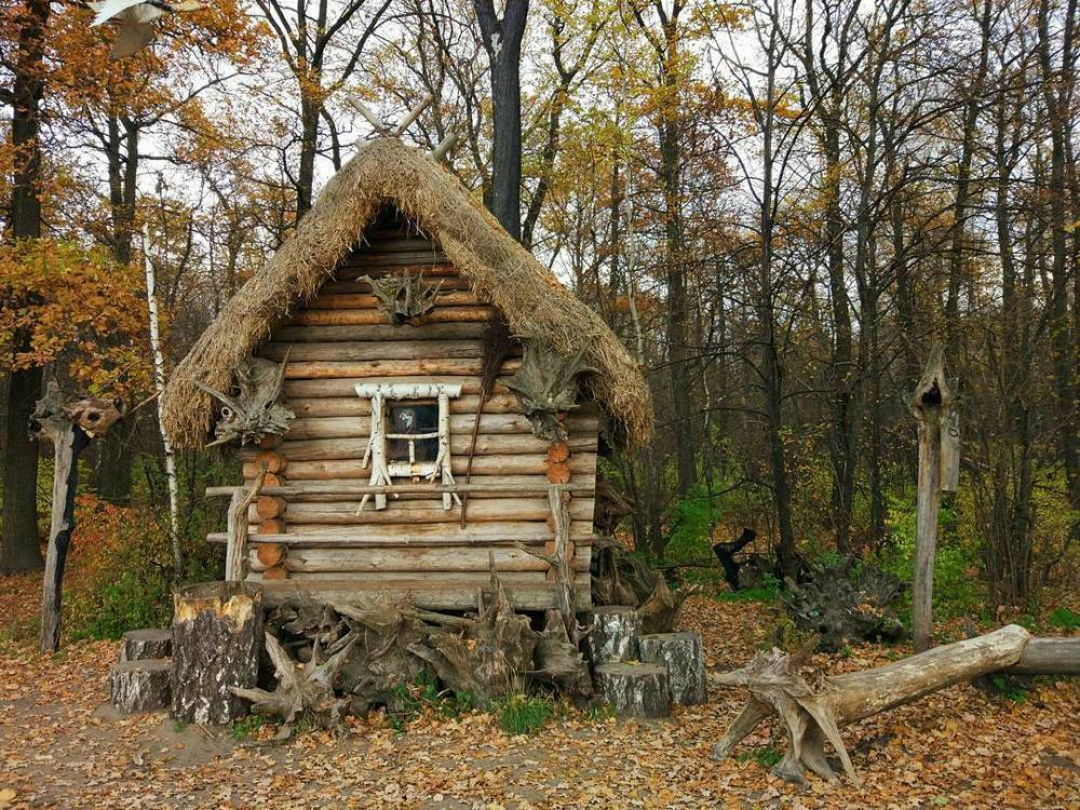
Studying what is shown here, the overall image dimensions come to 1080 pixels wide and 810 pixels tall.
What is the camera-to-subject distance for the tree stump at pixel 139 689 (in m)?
7.79

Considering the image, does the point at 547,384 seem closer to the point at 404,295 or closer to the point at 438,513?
the point at 404,295

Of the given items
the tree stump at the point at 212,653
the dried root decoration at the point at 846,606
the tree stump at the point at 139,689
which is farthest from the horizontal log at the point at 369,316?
the dried root decoration at the point at 846,606

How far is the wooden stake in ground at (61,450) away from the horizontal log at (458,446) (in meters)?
2.59

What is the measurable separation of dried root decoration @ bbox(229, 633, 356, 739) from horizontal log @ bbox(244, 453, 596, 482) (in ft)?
6.47

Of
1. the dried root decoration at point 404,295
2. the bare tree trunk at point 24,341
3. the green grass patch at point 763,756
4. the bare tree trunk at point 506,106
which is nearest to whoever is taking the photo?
the green grass patch at point 763,756

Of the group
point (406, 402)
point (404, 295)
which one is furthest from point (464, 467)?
point (404, 295)

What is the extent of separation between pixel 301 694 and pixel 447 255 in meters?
4.62

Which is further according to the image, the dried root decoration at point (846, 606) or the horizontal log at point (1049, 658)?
the dried root decoration at point (846, 606)

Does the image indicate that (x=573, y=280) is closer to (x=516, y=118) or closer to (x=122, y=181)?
(x=516, y=118)

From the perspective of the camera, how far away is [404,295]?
848 cm

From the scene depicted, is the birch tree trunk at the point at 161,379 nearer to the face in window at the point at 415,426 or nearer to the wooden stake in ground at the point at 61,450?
the wooden stake in ground at the point at 61,450

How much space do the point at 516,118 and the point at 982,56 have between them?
778 centimetres

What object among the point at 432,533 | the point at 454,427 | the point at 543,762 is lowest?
the point at 543,762

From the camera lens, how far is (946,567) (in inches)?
383
